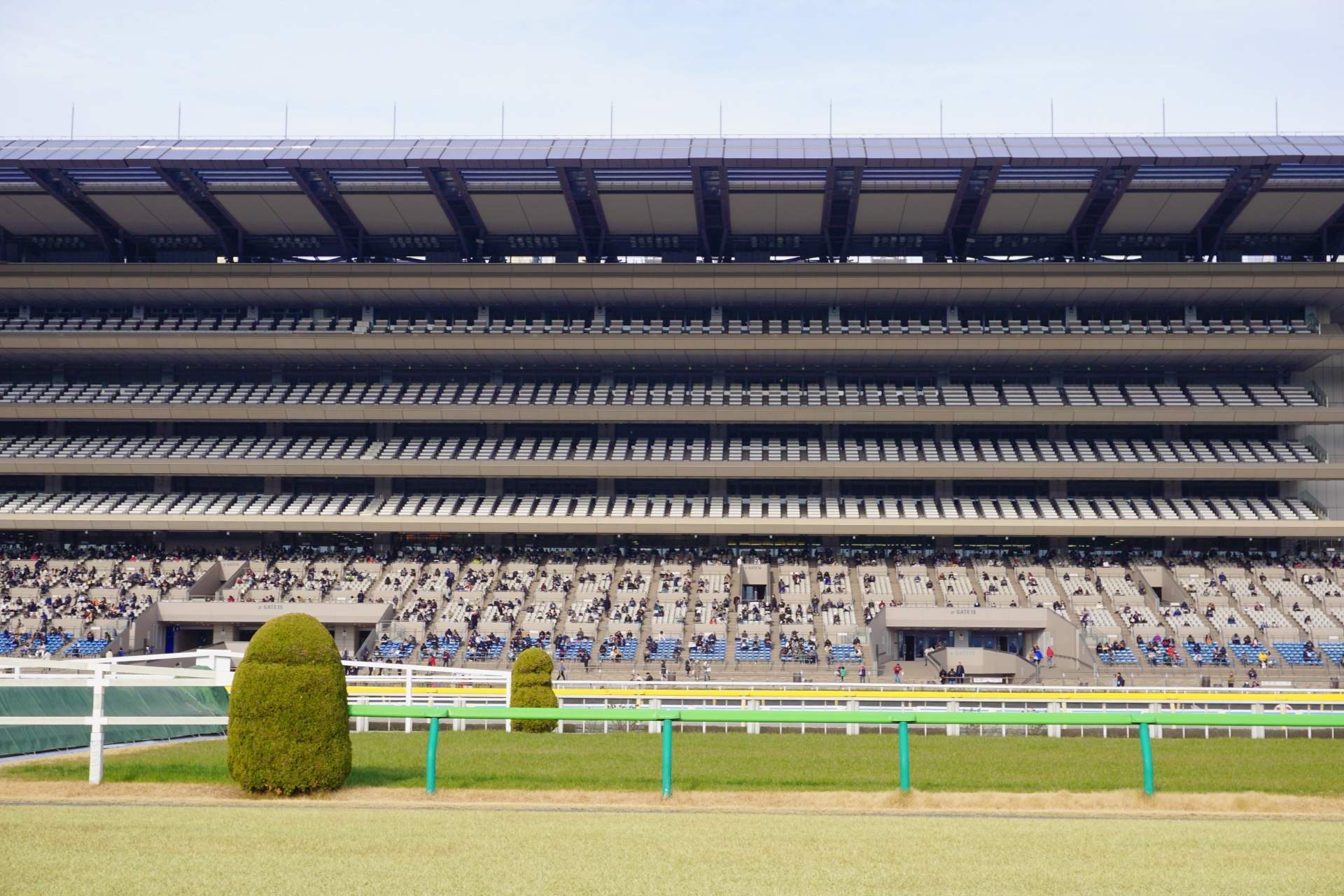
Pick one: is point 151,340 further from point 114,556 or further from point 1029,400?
point 1029,400

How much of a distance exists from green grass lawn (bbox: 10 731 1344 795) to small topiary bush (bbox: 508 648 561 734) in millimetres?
5158

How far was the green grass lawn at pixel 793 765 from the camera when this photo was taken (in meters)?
12.2

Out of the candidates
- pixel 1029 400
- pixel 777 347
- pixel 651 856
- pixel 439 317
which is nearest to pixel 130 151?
pixel 439 317

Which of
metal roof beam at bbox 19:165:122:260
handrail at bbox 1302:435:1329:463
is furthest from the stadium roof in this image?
handrail at bbox 1302:435:1329:463

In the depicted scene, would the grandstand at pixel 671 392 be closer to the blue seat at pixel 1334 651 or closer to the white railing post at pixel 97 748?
the blue seat at pixel 1334 651

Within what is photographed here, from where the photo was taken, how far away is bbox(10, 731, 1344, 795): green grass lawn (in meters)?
12.2

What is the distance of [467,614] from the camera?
175ft

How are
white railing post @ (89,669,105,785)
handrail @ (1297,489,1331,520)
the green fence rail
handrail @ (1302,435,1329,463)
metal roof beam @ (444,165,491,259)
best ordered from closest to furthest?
the green fence rail, white railing post @ (89,669,105,785), metal roof beam @ (444,165,491,259), handrail @ (1297,489,1331,520), handrail @ (1302,435,1329,463)

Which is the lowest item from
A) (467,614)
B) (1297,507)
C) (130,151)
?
(467,614)

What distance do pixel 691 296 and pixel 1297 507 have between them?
34.9m

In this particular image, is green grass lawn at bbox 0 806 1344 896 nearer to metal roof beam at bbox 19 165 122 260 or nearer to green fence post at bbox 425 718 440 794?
green fence post at bbox 425 718 440 794

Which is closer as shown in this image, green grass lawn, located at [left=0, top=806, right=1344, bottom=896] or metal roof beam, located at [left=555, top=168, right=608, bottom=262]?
green grass lawn, located at [left=0, top=806, right=1344, bottom=896]

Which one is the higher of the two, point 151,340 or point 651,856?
point 151,340

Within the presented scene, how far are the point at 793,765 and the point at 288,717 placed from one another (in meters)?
5.99
